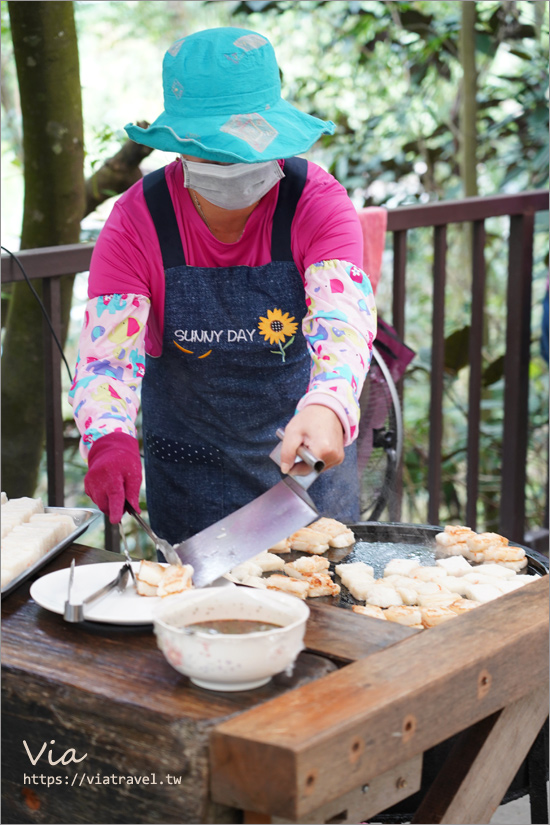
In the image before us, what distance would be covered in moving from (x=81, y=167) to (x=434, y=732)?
2154mm

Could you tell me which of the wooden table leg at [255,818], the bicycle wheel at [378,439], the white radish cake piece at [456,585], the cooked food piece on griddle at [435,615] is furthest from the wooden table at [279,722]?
the bicycle wheel at [378,439]

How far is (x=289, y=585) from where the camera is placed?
1416 mm

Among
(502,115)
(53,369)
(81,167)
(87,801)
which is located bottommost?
(87,801)

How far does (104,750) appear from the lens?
986mm

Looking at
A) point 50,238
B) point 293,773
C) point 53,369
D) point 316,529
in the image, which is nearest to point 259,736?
point 293,773

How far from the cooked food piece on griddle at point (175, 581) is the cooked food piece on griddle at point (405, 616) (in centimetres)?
31

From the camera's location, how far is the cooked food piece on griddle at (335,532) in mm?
1664

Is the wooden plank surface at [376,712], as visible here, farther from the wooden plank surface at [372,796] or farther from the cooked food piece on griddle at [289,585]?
the cooked food piece on griddle at [289,585]

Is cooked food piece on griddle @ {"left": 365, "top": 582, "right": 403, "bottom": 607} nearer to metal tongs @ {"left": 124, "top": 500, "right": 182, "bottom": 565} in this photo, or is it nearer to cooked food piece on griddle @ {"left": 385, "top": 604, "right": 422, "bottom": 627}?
cooked food piece on griddle @ {"left": 385, "top": 604, "right": 422, "bottom": 627}

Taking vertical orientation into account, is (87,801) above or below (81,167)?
below

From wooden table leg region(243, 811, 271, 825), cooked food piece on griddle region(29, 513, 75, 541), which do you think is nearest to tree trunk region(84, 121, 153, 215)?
cooked food piece on griddle region(29, 513, 75, 541)

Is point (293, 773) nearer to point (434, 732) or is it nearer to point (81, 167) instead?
point (434, 732)

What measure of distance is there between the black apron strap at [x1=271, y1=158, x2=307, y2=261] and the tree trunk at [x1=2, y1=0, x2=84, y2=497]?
3.87 feet

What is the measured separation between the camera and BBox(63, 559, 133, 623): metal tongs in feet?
3.68
